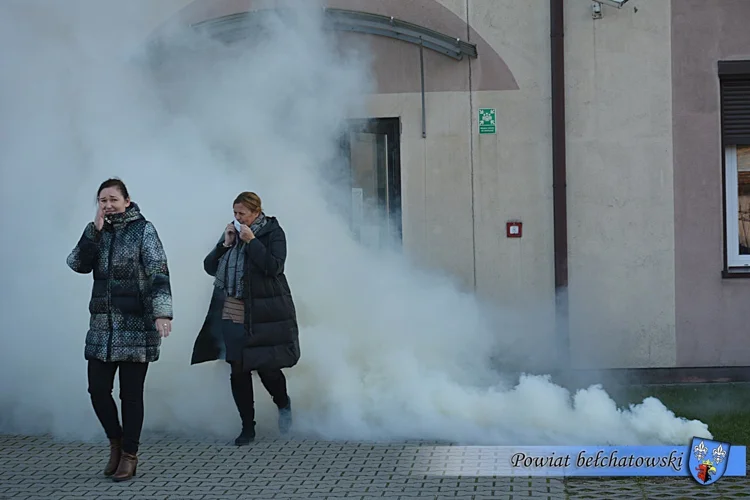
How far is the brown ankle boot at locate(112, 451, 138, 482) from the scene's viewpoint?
605cm

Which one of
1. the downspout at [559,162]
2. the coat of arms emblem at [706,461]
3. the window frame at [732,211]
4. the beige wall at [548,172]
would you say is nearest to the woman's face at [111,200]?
the beige wall at [548,172]

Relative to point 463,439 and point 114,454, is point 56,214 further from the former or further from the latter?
point 463,439

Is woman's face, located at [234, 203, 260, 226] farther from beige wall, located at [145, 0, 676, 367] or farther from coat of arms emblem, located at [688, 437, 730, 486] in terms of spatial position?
coat of arms emblem, located at [688, 437, 730, 486]

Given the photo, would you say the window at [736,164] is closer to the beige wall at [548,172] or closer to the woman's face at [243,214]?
the beige wall at [548,172]

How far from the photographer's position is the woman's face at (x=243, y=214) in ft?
22.7

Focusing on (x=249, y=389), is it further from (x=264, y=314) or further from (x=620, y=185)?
(x=620, y=185)

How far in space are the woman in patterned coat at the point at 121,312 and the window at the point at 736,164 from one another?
5.29m

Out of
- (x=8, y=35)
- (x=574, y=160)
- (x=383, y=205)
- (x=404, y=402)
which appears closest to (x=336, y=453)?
(x=404, y=402)

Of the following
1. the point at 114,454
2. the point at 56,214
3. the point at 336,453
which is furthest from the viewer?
the point at 56,214

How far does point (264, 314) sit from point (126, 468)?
1411mm

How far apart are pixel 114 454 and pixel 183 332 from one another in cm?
168

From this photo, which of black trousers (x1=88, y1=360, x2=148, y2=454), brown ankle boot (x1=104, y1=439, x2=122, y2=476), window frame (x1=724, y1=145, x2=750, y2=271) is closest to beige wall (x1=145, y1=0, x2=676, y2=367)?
window frame (x1=724, y1=145, x2=750, y2=271)

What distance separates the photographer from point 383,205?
9109mm

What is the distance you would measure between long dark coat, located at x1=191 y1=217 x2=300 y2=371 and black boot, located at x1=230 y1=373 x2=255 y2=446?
Result: 14cm
